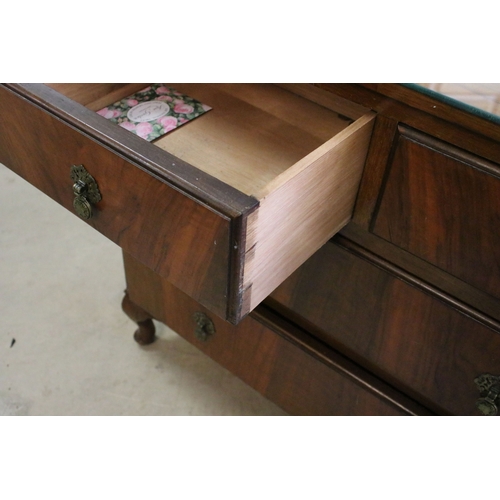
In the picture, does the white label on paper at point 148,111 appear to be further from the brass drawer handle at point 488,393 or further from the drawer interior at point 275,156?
the brass drawer handle at point 488,393

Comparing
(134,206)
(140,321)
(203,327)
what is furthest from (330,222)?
(140,321)

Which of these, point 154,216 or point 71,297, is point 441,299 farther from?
point 71,297

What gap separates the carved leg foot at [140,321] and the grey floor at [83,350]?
0.06 ft

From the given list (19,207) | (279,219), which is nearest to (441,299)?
(279,219)

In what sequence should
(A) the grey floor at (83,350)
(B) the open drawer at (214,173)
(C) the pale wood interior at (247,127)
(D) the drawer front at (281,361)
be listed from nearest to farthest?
(B) the open drawer at (214,173)
(C) the pale wood interior at (247,127)
(D) the drawer front at (281,361)
(A) the grey floor at (83,350)

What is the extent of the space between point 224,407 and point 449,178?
564mm

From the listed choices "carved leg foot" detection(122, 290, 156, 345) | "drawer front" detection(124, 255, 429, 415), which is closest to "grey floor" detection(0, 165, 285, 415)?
"carved leg foot" detection(122, 290, 156, 345)

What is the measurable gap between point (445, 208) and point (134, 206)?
0.28m

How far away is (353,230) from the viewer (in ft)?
2.18

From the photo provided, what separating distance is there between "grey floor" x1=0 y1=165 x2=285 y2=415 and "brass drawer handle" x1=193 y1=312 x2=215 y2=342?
0.16 meters

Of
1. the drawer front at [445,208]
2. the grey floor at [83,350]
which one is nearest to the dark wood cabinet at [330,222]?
the drawer front at [445,208]

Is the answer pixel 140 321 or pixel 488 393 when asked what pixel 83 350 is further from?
pixel 488 393

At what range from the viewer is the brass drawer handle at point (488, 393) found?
63 cm

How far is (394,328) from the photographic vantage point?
0.69m
